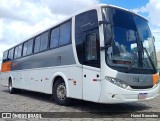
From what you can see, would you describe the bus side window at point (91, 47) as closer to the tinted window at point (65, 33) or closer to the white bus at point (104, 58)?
the white bus at point (104, 58)

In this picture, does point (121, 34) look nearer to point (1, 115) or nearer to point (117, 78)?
point (117, 78)

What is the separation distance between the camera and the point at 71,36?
952 cm

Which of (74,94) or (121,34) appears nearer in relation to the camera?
(121,34)

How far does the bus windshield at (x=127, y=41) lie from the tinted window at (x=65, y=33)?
218cm

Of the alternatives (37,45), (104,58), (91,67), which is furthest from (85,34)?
(37,45)

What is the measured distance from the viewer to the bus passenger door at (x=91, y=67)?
7.90m

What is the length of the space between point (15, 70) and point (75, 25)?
28.6 ft

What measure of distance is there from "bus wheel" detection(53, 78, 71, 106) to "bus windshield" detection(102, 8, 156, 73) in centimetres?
292

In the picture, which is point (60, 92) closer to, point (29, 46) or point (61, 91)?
point (61, 91)

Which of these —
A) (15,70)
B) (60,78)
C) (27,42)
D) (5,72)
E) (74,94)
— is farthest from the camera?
(5,72)

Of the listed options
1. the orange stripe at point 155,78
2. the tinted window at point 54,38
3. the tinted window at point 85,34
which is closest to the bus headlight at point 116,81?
the tinted window at point 85,34

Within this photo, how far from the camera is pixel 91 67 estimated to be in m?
8.17

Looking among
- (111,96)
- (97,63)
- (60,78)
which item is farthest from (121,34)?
(60,78)

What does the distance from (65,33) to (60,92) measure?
230 centimetres
